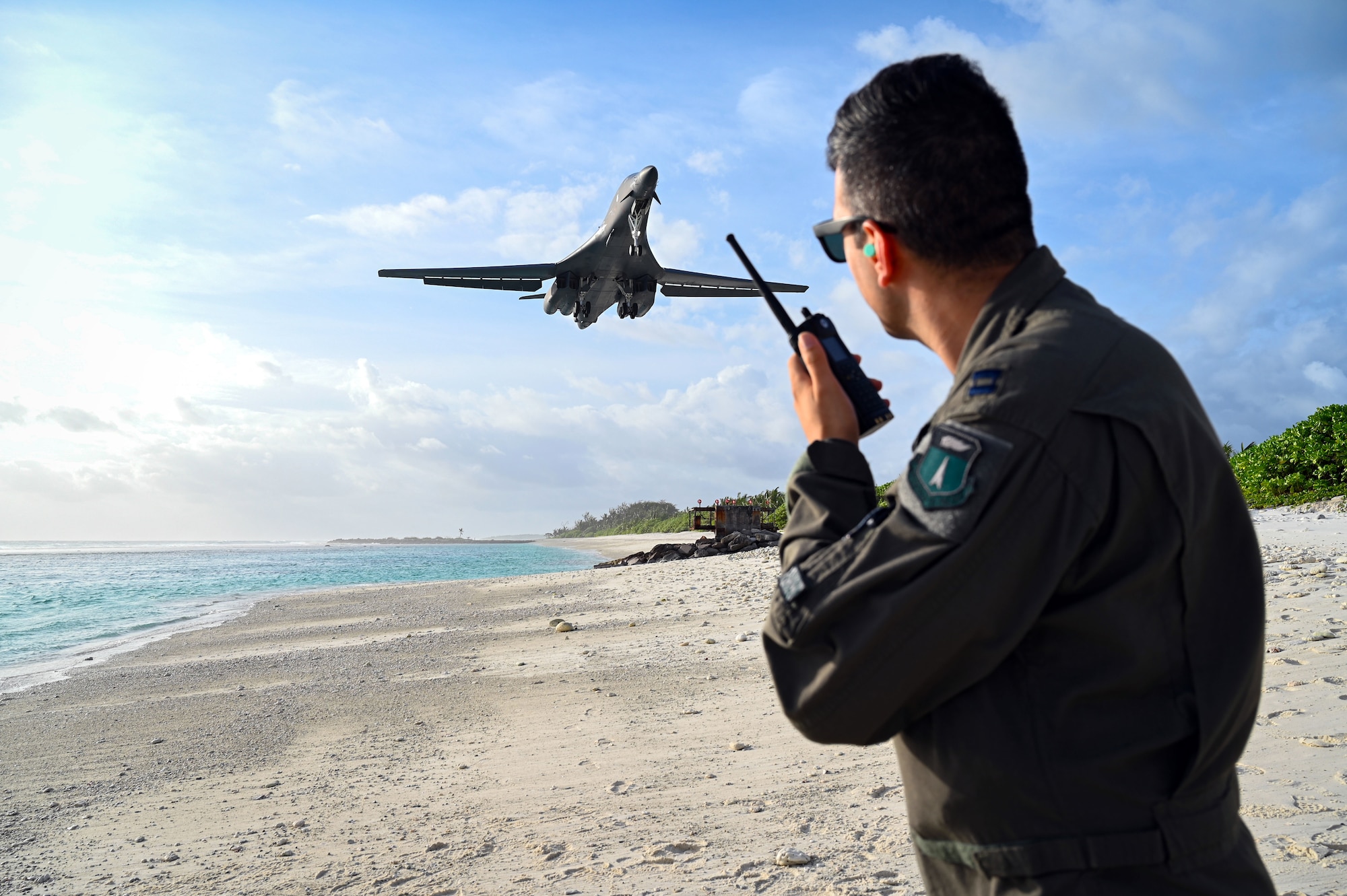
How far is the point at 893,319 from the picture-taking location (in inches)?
55.4

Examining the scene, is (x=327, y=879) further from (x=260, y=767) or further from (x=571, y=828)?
(x=260, y=767)

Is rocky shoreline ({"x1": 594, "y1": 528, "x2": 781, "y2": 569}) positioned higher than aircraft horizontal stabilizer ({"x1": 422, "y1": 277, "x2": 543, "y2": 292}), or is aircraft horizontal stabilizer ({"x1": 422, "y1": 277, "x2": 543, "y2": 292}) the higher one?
aircraft horizontal stabilizer ({"x1": 422, "y1": 277, "x2": 543, "y2": 292})

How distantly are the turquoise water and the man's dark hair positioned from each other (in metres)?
15.3

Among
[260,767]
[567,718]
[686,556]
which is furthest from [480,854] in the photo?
[686,556]

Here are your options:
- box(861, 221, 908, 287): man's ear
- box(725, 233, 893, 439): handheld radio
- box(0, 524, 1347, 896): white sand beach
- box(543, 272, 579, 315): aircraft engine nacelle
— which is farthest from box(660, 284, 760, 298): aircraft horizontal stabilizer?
box(861, 221, 908, 287): man's ear

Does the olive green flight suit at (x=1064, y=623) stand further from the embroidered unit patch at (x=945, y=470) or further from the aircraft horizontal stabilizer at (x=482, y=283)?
the aircraft horizontal stabilizer at (x=482, y=283)

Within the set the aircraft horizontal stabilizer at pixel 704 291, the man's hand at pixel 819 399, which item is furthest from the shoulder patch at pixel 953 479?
the aircraft horizontal stabilizer at pixel 704 291

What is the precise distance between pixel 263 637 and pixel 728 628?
27.3 ft

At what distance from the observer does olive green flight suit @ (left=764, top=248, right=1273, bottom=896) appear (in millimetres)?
1063

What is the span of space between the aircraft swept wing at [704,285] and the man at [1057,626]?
23.1m

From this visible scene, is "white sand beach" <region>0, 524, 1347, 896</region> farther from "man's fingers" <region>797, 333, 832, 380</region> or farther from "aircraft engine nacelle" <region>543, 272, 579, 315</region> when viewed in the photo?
"aircraft engine nacelle" <region>543, 272, 579, 315</region>

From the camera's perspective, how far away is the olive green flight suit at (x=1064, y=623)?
1063 mm

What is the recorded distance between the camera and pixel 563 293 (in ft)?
76.1

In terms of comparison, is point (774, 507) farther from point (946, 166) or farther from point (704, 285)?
point (946, 166)
